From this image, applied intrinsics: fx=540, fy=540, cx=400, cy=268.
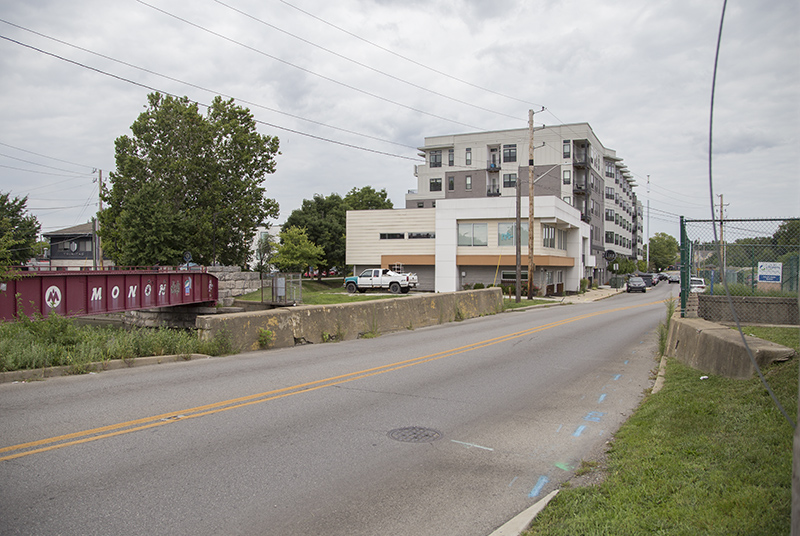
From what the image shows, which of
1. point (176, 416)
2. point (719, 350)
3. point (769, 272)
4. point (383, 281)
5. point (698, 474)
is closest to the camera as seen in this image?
point (698, 474)

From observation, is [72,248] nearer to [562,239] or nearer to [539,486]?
[562,239]

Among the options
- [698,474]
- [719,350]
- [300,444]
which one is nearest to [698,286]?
[719,350]

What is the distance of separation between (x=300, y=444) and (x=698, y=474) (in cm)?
383

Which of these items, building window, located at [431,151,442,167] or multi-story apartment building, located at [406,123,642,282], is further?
building window, located at [431,151,442,167]

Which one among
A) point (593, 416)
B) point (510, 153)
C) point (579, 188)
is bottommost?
point (593, 416)

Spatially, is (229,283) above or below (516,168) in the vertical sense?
below

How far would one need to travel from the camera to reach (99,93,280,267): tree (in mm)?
46938

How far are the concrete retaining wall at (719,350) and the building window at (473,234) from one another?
36.1 meters

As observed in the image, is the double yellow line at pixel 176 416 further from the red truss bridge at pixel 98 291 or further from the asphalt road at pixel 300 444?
the red truss bridge at pixel 98 291

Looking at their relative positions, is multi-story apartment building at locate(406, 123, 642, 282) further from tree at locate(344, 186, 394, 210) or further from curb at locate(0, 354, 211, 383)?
curb at locate(0, 354, 211, 383)

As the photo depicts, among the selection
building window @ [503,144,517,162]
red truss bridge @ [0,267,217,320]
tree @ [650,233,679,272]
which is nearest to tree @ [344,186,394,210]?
building window @ [503,144,517,162]

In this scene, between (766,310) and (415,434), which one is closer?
(415,434)

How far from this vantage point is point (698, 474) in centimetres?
451

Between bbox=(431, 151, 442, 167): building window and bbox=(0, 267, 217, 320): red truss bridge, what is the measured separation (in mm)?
44702
